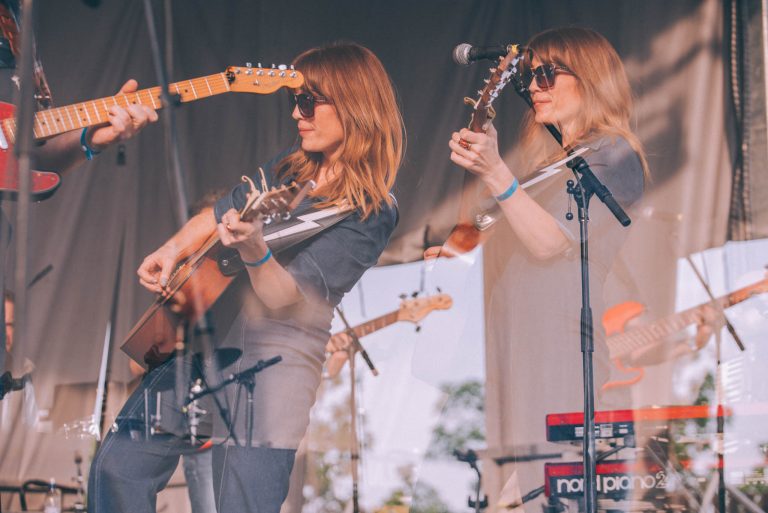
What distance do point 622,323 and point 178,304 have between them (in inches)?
55.2

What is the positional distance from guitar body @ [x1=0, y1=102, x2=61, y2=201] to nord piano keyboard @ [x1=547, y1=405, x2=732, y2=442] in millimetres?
1701

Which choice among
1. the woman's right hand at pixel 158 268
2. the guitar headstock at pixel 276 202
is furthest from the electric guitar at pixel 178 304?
the guitar headstock at pixel 276 202

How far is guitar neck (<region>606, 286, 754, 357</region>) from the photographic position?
9.59 ft

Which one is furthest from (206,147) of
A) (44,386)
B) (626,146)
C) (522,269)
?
(626,146)

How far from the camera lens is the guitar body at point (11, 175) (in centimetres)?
265

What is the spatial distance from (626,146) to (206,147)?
1.35m

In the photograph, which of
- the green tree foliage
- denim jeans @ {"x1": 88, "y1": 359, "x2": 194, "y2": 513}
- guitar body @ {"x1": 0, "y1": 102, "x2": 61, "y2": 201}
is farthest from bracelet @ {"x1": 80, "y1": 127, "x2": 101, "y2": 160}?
the green tree foliage

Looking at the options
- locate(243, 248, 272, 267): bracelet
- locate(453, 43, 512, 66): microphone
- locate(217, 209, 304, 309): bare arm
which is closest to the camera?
locate(453, 43, 512, 66): microphone

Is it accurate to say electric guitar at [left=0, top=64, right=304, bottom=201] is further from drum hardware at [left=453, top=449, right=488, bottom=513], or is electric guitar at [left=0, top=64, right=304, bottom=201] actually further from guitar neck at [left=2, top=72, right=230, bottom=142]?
drum hardware at [left=453, top=449, right=488, bottom=513]

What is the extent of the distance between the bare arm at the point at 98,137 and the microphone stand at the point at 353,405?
840mm

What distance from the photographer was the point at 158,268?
2.80 metres

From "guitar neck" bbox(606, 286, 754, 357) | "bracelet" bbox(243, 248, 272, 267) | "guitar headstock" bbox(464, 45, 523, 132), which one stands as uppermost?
"guitar headstock" bbox(464, 45, 523, 132)

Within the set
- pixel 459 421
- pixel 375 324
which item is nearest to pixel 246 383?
pixel 375 324

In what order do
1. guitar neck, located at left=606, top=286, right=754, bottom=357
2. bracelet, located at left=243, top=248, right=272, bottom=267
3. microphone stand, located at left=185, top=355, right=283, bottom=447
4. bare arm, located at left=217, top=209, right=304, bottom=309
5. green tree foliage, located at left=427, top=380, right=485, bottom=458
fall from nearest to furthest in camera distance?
bare arm, located at left=217, top=209, right=304, bottom=309 → bracelet, located at left=243, top=248, right=272, bottom=267 → microphone stand, located at left=185, top=355, right=283, bottom=447 → green tree foliage, located at left=427, top=380, right=485, bottom=458 → guitar neck, located at left=606, top=286, right=754, bottom=357
